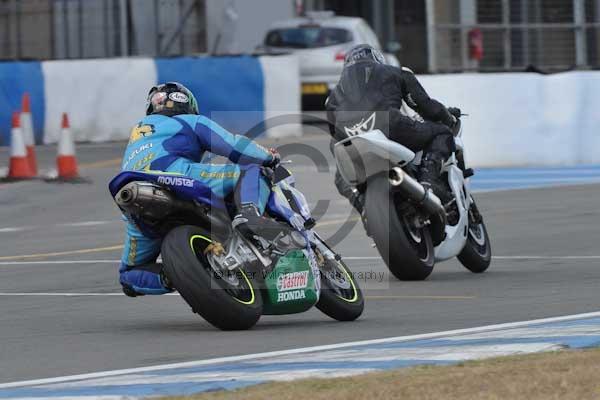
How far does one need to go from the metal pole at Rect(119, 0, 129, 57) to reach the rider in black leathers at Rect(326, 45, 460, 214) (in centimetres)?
1816

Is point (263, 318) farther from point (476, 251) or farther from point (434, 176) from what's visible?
point (476, 251)

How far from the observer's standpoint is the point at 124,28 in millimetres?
29234

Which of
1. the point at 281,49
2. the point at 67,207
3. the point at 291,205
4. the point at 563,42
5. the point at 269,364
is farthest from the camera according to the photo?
the point at 281,49

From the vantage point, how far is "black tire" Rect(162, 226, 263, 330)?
829 centimetres

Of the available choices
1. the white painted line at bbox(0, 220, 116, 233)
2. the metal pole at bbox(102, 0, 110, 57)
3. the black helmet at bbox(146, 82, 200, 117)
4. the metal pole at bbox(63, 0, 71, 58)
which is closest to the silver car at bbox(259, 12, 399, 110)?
the metal pole at bbox(102, 0, 110, 57)

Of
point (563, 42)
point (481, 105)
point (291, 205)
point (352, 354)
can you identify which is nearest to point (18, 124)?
point (481, 105)

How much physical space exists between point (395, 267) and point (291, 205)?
200 cm

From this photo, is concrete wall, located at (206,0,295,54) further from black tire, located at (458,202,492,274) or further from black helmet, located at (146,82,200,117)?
black helmet, located at (146,82,200,117)

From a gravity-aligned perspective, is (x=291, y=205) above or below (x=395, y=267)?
above

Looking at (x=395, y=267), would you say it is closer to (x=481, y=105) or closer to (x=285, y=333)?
(x=285, y=333)

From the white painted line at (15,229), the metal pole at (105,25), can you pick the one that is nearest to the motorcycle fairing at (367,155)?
the white painted line at (15,229)

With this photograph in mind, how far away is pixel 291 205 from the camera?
8.99m

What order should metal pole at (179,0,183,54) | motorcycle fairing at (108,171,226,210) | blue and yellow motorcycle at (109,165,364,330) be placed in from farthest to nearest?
metal pole at (179,0,183,54) < motorcycle fairing at (108,171,226,210) < blue and yellow motorcycle at (109,165,364,330)

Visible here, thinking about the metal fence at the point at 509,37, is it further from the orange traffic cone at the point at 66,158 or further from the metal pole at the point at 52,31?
the metal pole at the point at 52,31
